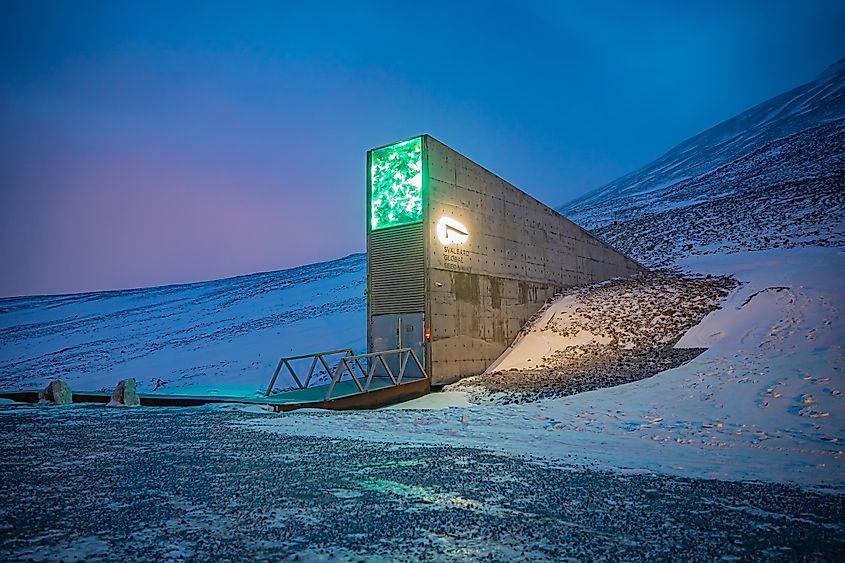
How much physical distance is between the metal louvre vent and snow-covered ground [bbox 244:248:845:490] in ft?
9.02

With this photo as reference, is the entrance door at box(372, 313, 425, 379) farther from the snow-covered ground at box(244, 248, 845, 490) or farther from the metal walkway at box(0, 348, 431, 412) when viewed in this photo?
the snow-covered ground at box(244, 248, 845, 490)

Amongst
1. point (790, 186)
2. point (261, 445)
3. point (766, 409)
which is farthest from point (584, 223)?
point (261, 445)

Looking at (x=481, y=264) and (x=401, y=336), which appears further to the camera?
(x=481, y=264)

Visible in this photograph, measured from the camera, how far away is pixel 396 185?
14094 mm

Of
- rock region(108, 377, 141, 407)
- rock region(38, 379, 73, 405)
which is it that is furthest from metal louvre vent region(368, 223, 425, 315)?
rock region(38, 379, 73, 405)

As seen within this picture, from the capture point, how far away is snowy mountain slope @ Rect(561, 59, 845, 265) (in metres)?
26.8

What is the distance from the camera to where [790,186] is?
1405 inches

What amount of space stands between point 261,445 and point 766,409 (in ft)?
25.1

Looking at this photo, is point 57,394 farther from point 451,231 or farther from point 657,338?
point 657,338

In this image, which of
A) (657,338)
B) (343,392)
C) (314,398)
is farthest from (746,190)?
(314,398)

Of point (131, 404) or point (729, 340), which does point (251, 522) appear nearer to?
point (131, 404)

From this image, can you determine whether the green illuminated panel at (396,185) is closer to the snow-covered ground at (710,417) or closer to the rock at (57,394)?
the snow-covered ground at (710,417)

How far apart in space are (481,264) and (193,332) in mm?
24482

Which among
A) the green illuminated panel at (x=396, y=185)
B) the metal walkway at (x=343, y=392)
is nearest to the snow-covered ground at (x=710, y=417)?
the metal walkway at (x=343, y=392)
